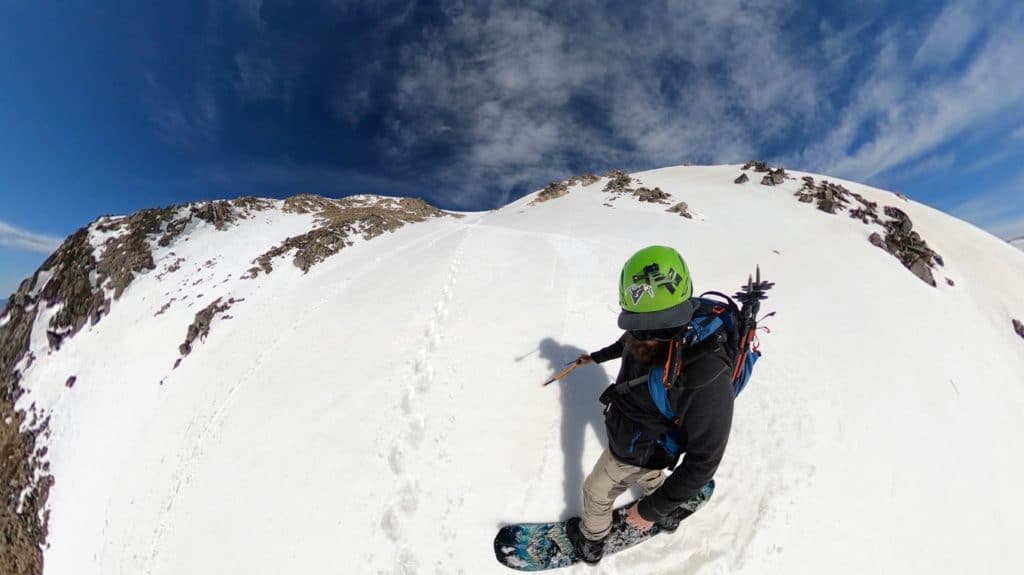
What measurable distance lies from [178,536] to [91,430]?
1005 cm

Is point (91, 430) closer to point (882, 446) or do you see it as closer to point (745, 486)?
point (745, 486)

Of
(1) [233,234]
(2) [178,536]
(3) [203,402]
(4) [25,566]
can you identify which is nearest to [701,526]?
(2) [178,536]

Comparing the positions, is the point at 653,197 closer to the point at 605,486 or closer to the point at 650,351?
the point at 605,486

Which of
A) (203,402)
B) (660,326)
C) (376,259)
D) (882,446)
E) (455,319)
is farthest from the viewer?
(376,259)

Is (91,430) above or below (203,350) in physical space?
below

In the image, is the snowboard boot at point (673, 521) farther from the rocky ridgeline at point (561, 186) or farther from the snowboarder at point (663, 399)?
the rocky ridgeline at point (561, 186)

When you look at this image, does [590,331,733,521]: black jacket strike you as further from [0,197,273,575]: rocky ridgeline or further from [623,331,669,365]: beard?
A: [0,197,273,575]: rocky ridgeline

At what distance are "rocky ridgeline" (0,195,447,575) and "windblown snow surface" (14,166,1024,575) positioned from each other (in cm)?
102

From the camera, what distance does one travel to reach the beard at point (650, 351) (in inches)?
121

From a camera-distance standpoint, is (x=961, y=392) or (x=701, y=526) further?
(x=961, y=392)

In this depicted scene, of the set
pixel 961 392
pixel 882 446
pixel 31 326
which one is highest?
pixel 31 326

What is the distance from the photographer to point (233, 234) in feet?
80.3

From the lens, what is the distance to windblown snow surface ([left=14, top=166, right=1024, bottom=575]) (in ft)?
16.0

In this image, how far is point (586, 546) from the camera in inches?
168
